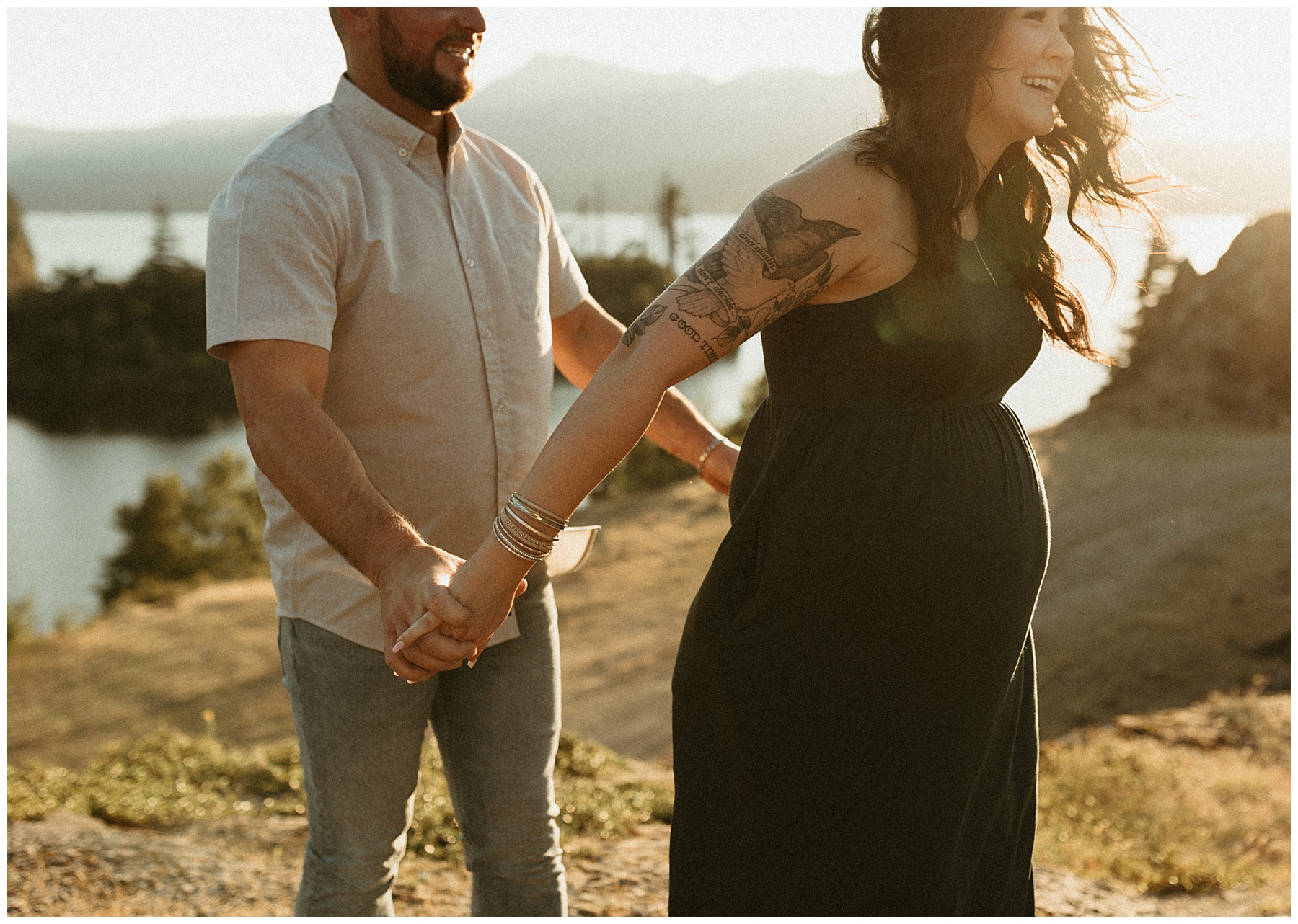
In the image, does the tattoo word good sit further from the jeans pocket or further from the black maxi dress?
the jeans pocket

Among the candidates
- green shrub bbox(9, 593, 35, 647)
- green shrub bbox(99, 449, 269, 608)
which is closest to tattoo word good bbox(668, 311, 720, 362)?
green shrub bbox(9, 593, 35, 647)

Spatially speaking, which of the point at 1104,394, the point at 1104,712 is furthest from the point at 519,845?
the point at 1104,394

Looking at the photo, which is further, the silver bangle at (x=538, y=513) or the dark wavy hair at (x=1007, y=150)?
the silver bangle at (x=538, y=513)

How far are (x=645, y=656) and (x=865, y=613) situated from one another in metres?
8.88

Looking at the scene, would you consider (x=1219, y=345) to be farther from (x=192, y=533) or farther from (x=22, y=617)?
(x=192, y=533)

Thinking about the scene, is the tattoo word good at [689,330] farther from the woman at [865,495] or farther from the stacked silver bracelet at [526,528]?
the stacked silver bracelet at [526,528]

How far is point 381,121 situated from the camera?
6.75 ft

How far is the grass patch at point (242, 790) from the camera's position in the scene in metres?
3.75

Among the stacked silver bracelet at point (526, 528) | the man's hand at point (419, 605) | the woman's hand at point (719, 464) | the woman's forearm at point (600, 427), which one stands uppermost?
the woman's forearm at point (600, 427)

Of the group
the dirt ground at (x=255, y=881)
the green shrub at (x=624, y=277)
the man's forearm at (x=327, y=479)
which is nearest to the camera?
the man's forearm at (x=327, y=479)

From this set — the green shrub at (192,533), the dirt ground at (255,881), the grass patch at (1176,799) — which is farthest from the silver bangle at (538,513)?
the green shrub at (192,533)

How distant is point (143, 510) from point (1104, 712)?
97.9 feet

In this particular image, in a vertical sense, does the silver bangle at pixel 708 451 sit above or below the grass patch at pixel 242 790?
above

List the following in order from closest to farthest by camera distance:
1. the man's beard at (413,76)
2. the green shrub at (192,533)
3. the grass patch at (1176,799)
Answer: the man's beard at (413,76), the grass patch at (1176,799), the green shrub at (192,533)
